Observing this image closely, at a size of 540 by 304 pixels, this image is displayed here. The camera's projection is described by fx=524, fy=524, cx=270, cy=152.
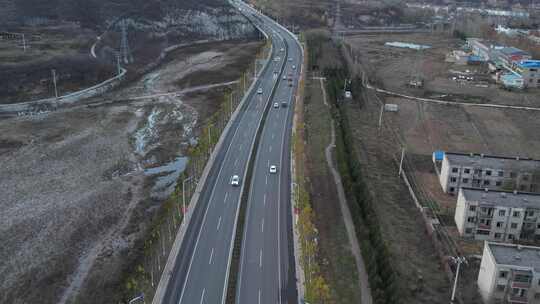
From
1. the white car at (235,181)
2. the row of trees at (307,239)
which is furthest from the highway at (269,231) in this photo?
the white car at (235,181)

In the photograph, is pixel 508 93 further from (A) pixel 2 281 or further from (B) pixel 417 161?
(A) pixel 2 281

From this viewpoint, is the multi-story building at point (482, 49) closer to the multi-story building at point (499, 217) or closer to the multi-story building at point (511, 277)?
the multi-story building at point (499, 217)

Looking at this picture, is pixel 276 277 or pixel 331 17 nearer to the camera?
pixel 276 277

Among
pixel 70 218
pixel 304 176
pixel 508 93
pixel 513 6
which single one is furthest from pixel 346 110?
pixel 513 6

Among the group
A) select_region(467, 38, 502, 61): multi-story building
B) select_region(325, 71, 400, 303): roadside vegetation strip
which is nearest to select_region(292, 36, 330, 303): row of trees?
select_region(325, 71, 400, 303): roadside vegetation strip

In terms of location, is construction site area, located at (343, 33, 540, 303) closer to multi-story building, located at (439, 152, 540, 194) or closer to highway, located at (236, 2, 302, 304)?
multi-story building, located at (439, 152, 540, 194)

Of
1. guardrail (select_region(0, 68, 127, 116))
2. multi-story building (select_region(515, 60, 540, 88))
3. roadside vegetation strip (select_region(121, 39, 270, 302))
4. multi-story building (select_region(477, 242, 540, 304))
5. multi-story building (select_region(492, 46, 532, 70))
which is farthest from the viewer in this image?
multi-story building (select_region(492, 46, 532, 70))

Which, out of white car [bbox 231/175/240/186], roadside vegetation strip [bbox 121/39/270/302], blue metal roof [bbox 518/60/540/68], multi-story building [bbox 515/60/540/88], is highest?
blue metal roof [bbox 518/60/540/68]
